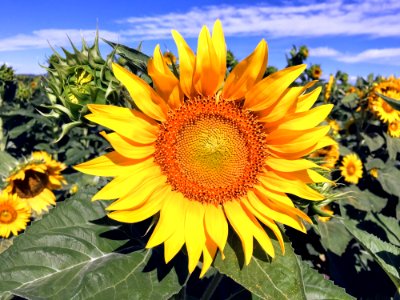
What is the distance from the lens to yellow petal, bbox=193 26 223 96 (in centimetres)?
145

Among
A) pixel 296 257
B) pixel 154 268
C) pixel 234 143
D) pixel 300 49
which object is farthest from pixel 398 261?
pixel 300 49

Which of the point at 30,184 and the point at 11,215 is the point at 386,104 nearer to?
the point at 30,184

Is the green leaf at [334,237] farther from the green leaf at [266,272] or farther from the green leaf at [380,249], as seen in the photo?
the green leaf at [266,272]

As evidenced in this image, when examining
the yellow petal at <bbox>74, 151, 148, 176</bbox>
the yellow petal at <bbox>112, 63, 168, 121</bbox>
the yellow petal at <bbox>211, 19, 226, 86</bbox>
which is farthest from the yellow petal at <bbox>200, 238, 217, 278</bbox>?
the yellow petal at <bbox>211, 19, 226, 86</bbox>

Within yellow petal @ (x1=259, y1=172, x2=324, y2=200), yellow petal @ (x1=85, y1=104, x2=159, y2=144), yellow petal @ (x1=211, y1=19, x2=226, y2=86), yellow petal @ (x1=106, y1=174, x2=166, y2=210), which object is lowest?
yellow petal @ (x1=106, y1=174, x2=166, y2=210)

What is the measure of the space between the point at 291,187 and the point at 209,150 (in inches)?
13.6

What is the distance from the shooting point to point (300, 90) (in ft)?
5.04

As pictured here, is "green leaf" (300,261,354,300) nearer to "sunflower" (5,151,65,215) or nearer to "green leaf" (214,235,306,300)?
"green leaf" (214,235,306,300)

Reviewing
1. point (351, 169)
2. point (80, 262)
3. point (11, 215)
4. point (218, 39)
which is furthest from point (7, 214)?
point (351, 169)

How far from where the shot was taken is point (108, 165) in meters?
1.62

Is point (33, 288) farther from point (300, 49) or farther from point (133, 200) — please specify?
point (300, 49)

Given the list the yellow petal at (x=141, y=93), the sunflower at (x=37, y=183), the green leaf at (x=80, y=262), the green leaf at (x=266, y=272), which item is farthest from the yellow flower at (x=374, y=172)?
the yellow petal at (x=141, y=93)

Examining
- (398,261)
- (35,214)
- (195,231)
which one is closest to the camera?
(195,231)

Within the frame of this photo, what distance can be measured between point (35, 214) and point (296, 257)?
3290mm
